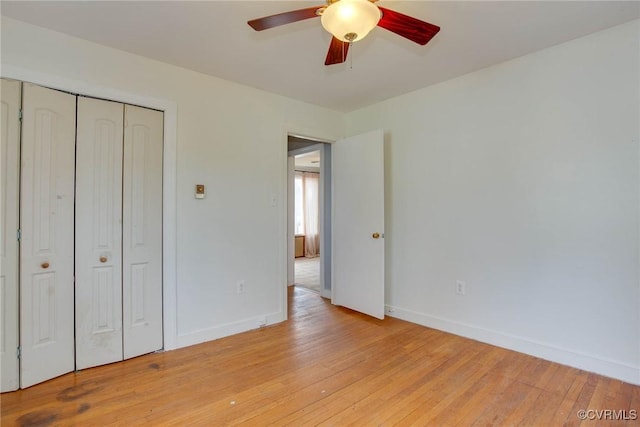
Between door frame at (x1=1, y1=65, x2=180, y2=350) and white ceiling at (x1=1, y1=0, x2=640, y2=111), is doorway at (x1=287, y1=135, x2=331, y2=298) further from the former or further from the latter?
door frame at (x1=1, y1=65, x2=180, y2=350)

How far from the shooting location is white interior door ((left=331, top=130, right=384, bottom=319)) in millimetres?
3295

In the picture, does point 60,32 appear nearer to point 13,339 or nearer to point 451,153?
point 13,339

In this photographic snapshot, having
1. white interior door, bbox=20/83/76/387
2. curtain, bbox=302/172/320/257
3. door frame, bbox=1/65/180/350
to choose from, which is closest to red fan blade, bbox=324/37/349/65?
door frame, bbox=1/65/180/350

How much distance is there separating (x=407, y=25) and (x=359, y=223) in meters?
2.20

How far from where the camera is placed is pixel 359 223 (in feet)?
11.5

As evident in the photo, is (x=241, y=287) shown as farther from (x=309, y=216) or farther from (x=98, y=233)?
(x=309, y=216)

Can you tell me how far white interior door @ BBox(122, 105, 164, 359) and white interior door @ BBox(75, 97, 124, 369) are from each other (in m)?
0.05

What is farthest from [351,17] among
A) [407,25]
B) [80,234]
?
[80,234]

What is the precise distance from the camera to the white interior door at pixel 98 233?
2244mm

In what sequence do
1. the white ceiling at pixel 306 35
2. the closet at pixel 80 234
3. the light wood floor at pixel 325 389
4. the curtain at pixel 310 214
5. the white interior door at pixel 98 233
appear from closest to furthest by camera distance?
the light wood floor at pixel 325 389 < the white ceiling at pixel 306 35 < the closet at pixel 80 234 < the white interior door at pixel 98 233 < the curtain at pixel 310 214

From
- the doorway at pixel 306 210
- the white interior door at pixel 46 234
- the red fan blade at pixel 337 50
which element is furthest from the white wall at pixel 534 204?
the doorway at pixel 306 210

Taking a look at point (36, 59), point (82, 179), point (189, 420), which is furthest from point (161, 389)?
point (36, 59)

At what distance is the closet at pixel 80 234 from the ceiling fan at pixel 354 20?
154cm

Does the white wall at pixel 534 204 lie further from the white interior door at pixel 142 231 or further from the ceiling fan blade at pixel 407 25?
the white interior door at pixel 142 231
